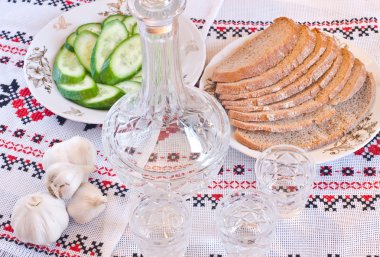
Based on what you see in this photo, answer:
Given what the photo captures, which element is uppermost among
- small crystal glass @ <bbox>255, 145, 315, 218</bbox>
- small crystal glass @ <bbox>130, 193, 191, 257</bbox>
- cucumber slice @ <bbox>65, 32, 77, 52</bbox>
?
cucumber slice @ <bbox>65, 32, 77, 52</bbox>

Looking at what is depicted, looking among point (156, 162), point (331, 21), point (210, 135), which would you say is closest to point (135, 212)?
point (156, 162)

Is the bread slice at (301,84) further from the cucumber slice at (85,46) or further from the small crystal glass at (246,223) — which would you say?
the cucumber slice at (85,46)

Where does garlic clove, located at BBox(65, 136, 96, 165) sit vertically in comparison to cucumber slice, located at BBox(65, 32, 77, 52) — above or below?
below

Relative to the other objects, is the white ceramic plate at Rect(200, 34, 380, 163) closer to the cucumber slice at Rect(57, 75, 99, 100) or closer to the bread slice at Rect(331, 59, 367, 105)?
the bread slice at Rect(331, 59, 367, 105)

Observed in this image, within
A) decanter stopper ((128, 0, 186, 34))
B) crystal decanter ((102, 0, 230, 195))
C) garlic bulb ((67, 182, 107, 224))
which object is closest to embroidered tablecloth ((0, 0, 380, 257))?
garlic bulb ((67, 182, 107, 224))

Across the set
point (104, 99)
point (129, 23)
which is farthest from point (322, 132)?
point (129, 23)

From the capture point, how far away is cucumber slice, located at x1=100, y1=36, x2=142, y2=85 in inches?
75.1

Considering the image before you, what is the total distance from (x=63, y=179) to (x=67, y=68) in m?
0.46

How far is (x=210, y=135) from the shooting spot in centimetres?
159

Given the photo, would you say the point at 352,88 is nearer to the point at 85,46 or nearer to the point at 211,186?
the point at 211,186

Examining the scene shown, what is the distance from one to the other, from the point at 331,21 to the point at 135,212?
0.98 m

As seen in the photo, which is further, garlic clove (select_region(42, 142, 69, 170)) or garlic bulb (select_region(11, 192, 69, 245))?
garlic clove (select_region(42, 142, 69, 170))

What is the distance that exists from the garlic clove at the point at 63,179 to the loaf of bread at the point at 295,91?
1.41ft

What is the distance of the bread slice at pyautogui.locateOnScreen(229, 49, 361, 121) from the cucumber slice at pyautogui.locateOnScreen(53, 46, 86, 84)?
0.47 m
